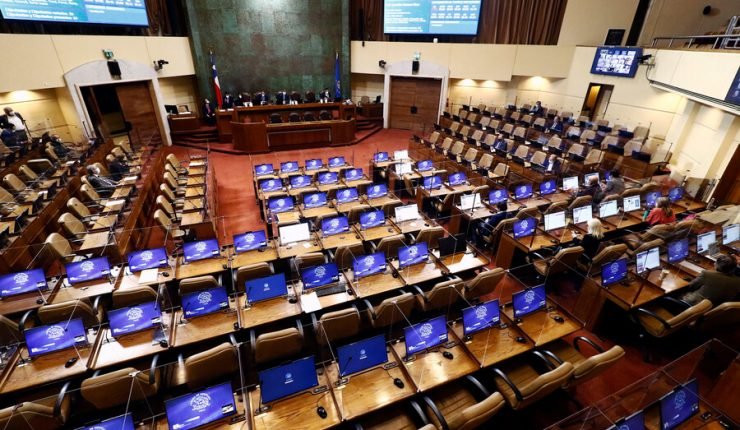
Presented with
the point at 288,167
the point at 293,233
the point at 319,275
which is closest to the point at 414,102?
the point at 288,167

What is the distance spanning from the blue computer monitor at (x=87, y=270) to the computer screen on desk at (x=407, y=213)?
4.57m

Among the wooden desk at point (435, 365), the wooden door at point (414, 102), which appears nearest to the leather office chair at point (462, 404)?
the wooden desk at point (435, 365)

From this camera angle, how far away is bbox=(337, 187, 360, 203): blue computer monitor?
7652 millimetres

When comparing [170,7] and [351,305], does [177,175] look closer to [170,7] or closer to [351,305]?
[351,305]

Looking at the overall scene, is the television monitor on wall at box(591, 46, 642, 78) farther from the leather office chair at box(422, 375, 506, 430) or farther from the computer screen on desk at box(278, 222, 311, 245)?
the leather office chair at box(422, 375, 506, 430)

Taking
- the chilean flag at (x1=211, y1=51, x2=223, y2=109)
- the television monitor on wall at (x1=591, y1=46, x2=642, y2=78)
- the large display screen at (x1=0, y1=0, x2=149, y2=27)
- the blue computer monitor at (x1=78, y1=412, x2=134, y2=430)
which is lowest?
the blue computer monitor at (x1=78, y1=412, x2=134, y2=430)

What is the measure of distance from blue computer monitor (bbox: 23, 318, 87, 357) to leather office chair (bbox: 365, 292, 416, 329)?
10.7 ft

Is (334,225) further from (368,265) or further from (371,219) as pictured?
(368,265)

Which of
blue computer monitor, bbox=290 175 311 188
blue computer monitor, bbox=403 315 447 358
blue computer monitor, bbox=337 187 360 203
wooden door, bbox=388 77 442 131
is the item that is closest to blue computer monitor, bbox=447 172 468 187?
blue computer monitor, bbox=337 187 360 203

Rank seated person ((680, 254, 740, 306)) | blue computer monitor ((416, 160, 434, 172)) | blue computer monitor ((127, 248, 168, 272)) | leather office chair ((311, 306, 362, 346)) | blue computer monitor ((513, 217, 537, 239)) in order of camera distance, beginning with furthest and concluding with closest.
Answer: blue computer monitor ((416, 160, 434, 172))
blue computer monitor ((513, 217, 537, 239))
blue computer monitor ((127, 248, 168, 272))
seated person ((680, 254, 740, 306))
leather office chair ((311, 306, 362, 346))

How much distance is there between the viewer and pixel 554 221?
6473 millimetres

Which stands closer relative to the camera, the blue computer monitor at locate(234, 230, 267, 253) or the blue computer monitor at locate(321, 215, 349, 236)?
the blue computer monitor at locate(234, 230, 267, 253)

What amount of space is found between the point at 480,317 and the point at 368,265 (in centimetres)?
173

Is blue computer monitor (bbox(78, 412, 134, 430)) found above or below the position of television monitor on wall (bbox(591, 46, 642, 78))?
below
